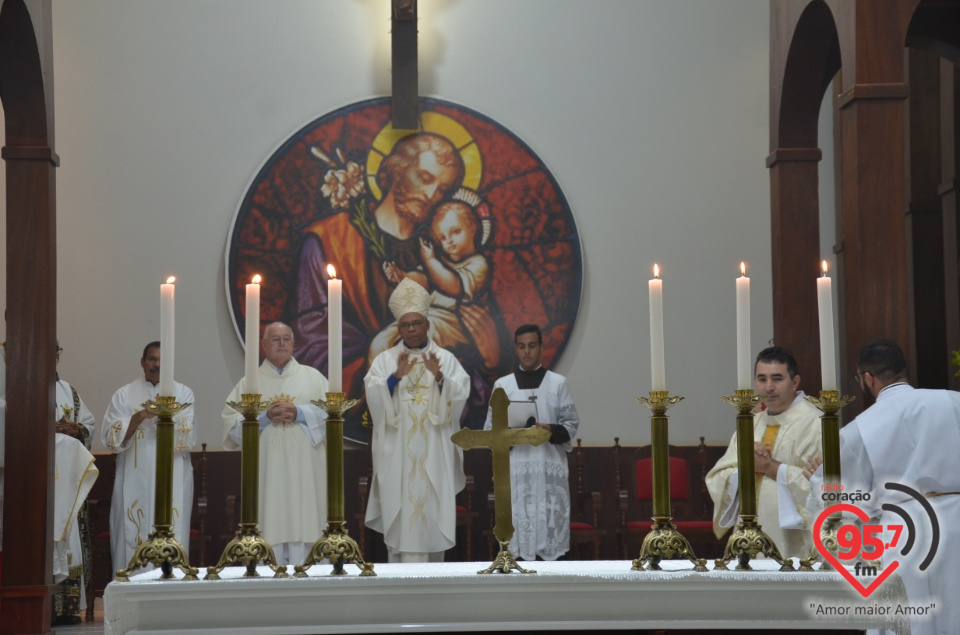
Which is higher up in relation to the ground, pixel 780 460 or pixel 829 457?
pixel 829 457

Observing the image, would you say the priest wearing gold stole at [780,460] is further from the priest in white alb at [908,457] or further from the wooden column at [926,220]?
the wooden column at [926,220]

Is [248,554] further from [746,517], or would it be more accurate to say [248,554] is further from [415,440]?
[415,440]

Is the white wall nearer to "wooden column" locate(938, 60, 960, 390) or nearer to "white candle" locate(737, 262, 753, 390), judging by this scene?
"wooden column" locate(938, 60, 960, 390)

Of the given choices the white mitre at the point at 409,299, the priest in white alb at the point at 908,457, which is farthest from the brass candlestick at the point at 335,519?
the white mitre at the point at 409,299

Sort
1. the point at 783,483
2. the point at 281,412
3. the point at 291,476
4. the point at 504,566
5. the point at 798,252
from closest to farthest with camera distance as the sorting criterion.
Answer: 1. the point at 504,566
2. the point at 783,483
3. the point at 798,252
4. the point at 281,412
5. the point at 291,476

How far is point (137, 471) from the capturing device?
855cm

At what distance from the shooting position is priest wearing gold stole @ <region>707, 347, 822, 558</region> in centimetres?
505

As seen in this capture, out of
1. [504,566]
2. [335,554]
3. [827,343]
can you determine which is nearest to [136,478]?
[335,554]

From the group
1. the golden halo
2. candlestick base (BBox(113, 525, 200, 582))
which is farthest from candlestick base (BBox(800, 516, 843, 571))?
the golden halo

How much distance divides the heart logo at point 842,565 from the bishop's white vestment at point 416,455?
5.50 meters

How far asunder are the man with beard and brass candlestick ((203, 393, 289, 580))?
22.6 ft

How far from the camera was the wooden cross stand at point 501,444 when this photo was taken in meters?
2.88

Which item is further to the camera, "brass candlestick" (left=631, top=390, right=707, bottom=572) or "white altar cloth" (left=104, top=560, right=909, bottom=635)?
"brass candlestick" (left=631, top=390, right=707, bottom=572)

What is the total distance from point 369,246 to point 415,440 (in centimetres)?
216
